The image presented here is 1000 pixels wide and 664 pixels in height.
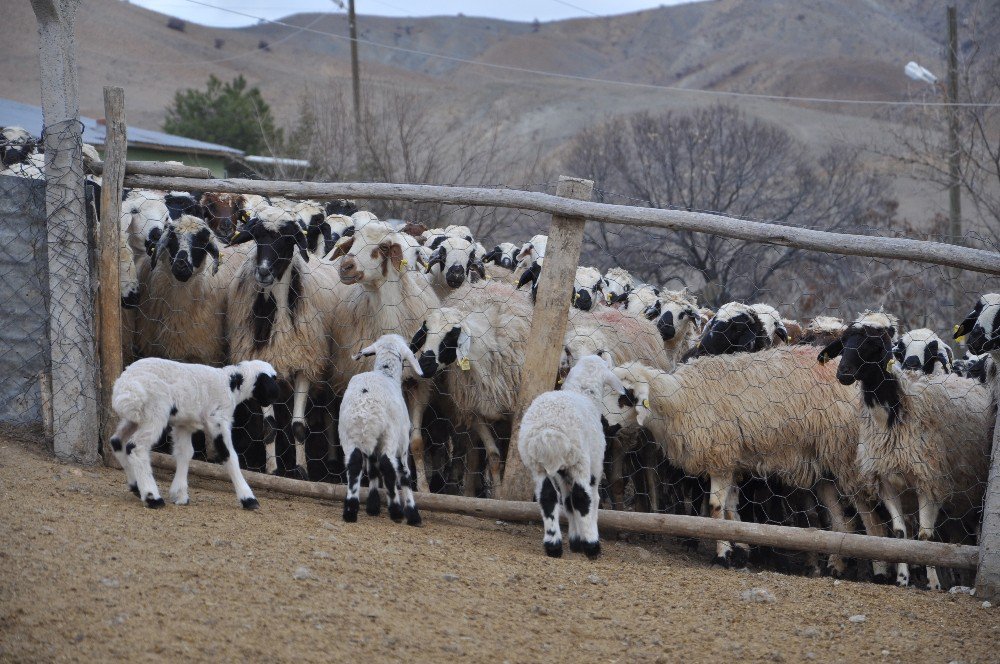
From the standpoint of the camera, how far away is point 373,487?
20.3 ft

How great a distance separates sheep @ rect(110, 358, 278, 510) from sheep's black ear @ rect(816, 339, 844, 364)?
369 cm

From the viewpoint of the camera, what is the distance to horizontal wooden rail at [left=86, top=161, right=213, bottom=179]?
6.86 m

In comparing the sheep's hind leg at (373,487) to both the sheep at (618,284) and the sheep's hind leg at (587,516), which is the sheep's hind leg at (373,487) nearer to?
the sheep's hind leg at (587,516)

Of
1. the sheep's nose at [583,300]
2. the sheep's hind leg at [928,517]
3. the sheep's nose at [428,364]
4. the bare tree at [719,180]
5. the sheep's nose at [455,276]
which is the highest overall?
the bare tree at [719,180]

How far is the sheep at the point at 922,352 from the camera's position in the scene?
8005 mm

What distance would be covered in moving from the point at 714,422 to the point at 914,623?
238cm

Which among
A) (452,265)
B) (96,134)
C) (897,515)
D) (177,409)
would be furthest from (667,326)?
(96,134)

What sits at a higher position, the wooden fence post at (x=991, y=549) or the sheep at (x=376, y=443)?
the sheep at (x=376, y=443)

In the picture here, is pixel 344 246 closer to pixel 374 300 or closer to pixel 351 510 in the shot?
pixel 374 300

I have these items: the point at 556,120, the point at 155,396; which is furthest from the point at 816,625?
the point at 556,120

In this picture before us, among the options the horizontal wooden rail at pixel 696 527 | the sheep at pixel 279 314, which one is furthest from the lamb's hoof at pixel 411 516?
the sheep at pixel 279 314

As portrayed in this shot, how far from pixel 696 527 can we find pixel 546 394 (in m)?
1.23

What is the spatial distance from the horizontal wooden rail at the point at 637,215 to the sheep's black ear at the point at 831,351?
0.95 metres

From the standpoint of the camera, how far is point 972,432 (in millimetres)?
Answer: 6680
